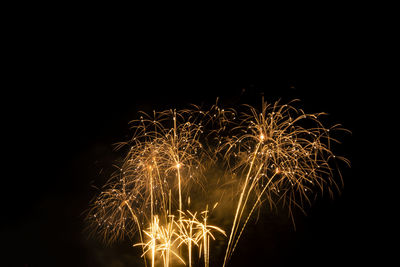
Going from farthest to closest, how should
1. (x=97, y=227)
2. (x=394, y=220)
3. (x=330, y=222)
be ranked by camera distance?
(x=97, y=227) → (x=330, y=222) → (x=394, y=220)

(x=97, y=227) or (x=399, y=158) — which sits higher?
(x=399, y=158)

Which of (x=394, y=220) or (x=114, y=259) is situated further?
(x=114, y=259)

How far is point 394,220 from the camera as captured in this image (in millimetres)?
8797

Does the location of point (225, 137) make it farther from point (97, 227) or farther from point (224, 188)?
point (97, 227)

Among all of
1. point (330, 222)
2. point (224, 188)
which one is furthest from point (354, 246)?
point (224, 188)

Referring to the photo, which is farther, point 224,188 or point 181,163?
point 224,188

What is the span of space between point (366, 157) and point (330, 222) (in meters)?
2.07

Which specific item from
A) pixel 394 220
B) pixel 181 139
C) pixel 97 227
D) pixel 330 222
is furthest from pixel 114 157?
pixel 394 220

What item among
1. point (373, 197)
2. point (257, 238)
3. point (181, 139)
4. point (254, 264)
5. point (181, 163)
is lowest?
point (254, 264)

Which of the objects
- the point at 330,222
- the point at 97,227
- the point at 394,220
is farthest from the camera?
the point at 97,227

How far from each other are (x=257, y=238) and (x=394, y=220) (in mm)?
3626

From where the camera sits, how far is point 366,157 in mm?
9320

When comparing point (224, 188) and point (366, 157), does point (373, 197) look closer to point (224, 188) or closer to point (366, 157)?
point (366, 157)

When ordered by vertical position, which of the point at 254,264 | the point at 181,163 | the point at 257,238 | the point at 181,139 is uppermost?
the point at 181,139
